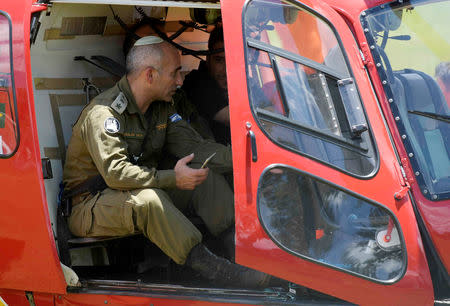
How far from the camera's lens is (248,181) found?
2777 millimetres

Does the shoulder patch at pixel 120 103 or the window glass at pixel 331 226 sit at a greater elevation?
the shoulder patch at pixel 120 103

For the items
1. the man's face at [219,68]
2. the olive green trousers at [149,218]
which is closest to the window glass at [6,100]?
the olive green trousers at [149,218]

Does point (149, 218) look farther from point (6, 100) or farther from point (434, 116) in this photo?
point (434, 116)

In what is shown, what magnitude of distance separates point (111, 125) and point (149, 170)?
0.28 metres

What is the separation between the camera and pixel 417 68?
3.10 metres

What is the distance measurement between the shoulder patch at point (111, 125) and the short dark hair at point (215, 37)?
122 cm

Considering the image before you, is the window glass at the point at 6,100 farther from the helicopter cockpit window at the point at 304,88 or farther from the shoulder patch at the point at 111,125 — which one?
the helicopter cockpit window at the point at 304,88

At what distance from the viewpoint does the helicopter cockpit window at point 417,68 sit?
299 centimetres

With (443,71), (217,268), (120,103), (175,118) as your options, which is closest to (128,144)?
(120,103)

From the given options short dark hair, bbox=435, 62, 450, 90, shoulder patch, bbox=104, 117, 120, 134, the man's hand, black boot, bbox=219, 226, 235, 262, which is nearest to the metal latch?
shoulder patch, bbox=104, 117, 120, 134

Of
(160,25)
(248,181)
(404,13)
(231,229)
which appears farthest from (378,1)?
(160,25)

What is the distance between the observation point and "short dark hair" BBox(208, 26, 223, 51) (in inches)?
168

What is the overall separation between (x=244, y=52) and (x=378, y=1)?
74 centimetres

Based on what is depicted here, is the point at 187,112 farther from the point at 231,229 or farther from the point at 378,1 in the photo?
the point at 378,1
